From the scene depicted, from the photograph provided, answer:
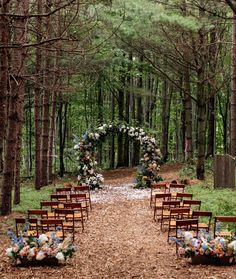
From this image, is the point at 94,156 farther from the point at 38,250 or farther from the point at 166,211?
the point at 38,250

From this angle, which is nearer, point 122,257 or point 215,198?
point 122,257

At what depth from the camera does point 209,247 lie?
27.7 ft

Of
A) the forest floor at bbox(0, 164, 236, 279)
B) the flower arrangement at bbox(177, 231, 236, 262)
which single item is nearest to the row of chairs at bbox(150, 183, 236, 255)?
the forest floor at bbox(0, 164, 236, 279)

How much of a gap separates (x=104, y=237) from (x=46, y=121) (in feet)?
31.3

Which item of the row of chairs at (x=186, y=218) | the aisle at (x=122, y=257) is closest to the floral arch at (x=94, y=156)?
the row of chairs at (x=186, y=218)

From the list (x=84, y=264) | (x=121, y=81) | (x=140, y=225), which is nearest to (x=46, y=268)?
(x=84, y=264)

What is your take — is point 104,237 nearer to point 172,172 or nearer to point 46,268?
point 46,268

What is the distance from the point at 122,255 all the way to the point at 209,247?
1.96 m

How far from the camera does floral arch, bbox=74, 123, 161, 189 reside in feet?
74.9

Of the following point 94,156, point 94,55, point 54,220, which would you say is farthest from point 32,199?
point 94,55

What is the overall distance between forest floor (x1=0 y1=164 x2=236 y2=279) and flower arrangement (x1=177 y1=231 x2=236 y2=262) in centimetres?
23

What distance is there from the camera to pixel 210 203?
15.2 m

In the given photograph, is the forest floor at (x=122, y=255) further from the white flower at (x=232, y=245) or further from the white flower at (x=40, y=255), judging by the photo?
the white flower at (x=232, y=245)

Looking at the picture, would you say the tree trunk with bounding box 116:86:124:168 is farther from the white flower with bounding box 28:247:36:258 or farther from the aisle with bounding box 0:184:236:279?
the white flower with bounding box 28:247:36:258
